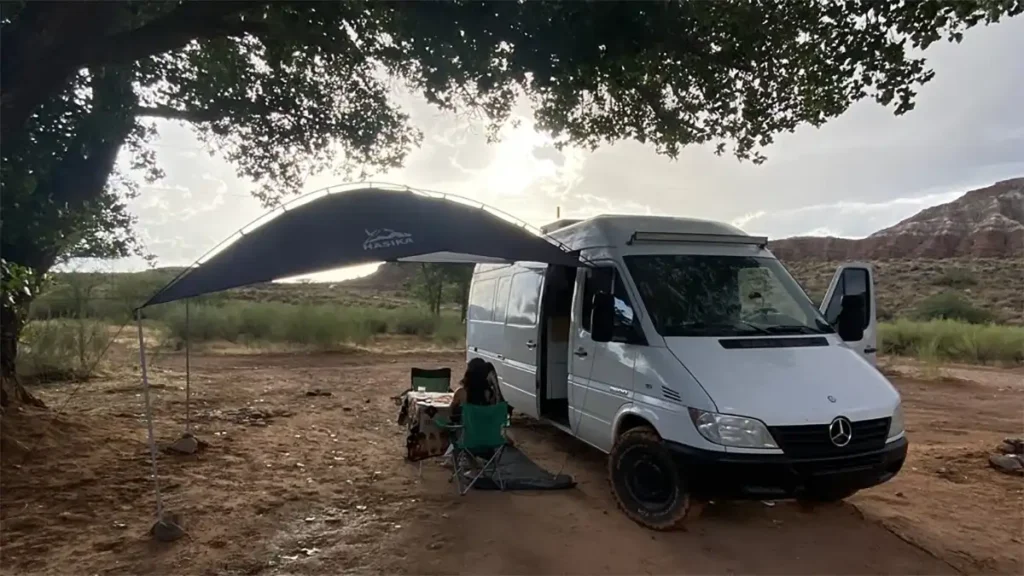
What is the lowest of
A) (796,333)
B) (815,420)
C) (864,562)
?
(864,562)

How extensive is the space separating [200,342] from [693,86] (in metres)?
17.7

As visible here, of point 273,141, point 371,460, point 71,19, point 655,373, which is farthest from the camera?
point 273,141

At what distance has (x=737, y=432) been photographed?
4.48 meters

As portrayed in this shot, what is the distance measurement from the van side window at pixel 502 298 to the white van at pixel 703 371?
1.08 meters

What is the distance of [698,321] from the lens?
5402 millimetres

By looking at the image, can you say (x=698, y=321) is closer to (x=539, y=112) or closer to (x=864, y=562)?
(x=864, y=562)

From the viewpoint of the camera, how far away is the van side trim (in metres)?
5.15

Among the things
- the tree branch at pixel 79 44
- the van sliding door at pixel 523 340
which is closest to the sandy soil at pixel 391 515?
the van sliding door at pixel 523 340

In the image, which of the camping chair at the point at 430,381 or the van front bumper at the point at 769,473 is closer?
the van front bumper at the point at 769,473

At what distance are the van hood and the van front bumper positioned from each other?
0.92ft

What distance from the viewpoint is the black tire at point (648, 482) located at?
4797mm

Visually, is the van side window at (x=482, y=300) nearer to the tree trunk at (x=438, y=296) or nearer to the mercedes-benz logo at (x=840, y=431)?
the mercedes-benz logo at (x=840, y=431)

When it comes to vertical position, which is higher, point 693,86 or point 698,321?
point 693,86

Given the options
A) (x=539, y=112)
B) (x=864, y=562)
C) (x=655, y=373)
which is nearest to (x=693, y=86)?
(x=539, y=112)
